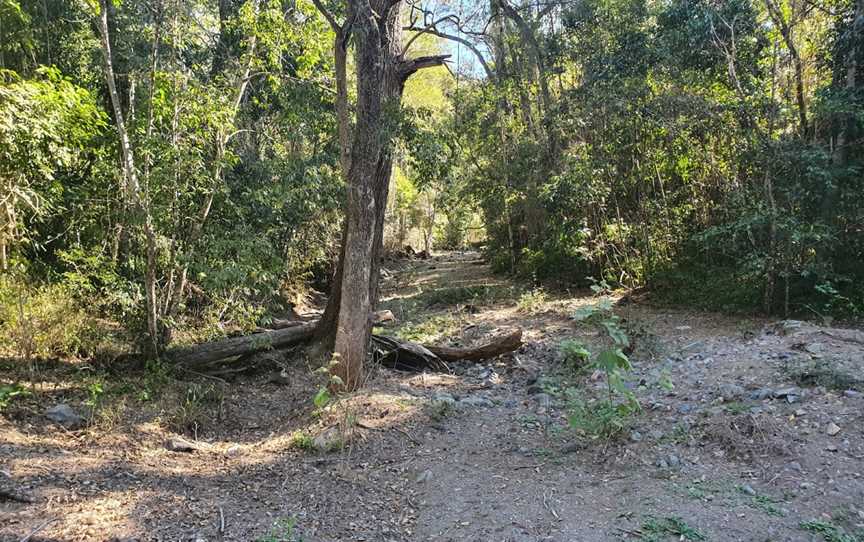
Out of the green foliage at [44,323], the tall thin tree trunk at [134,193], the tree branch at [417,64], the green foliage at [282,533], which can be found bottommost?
the green foliage at [282,533]

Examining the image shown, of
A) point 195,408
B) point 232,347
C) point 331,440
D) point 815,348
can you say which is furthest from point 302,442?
point 815,348

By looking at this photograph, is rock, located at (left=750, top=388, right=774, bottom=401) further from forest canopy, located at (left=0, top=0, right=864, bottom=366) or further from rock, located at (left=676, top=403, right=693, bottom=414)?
forest canopy, located at (left=0, top=0, right=864, bottom=366)

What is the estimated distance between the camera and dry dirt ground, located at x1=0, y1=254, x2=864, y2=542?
9.95ft

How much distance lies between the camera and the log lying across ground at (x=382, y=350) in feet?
20.5

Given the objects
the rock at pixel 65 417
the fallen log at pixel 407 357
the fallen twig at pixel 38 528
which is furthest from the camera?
the fallen log at pixel 407 357

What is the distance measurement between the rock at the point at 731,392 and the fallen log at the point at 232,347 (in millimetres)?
4551

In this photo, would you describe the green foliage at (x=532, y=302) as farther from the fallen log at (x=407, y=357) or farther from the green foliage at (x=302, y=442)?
the green foliage at (x=302, y=442)

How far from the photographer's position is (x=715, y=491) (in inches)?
131

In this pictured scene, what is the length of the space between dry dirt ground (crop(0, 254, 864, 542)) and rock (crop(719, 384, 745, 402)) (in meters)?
0.02

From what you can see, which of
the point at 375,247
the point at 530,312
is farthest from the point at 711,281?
the point at 375,247

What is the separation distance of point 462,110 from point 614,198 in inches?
158

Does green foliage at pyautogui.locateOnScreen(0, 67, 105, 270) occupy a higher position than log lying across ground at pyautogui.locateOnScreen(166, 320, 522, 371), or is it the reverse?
green foliage at pyautogui.locateOnScreen(0, 67, 105, 270)

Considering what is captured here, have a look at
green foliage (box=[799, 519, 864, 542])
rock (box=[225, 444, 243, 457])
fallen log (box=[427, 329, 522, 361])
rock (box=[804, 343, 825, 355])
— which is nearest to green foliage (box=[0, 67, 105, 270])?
rock (box=[225, 444, 243, 457])

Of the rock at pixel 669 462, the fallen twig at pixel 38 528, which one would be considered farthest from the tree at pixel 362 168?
the rock at pixel 669 462
